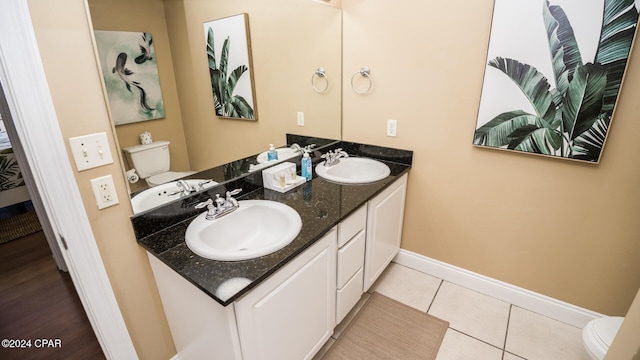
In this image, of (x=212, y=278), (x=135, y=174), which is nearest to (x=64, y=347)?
(x=135, y=174)

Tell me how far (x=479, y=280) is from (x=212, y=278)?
73.5 inches

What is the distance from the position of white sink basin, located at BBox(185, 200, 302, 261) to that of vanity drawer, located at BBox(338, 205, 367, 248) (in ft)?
0.83

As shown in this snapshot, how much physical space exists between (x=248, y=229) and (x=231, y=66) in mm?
891

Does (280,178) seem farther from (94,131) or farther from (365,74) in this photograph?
(365,74)

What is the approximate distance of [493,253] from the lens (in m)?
2.00

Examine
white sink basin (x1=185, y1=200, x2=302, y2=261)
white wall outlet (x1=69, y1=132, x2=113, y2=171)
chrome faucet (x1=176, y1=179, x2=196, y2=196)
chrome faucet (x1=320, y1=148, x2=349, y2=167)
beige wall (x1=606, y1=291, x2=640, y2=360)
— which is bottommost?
beige wall (x1=606, y1=291, x2=640, y2=360)

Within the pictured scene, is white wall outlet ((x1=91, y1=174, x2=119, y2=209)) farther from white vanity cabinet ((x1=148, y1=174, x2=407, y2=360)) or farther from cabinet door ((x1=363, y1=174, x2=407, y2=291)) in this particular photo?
cabinet door ((x1=363, y1=174, x2=407, y2=291))

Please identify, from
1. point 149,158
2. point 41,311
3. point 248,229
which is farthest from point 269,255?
point 41,311

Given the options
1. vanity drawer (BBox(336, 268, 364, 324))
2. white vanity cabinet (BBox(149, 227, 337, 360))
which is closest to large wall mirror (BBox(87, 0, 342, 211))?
white vanity cabinet (BBox(149, 227, 337, 360))

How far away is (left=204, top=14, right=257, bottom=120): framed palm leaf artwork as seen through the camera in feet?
5.05

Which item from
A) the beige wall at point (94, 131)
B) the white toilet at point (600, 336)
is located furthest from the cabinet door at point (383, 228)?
the beige wall at point (94, 131)

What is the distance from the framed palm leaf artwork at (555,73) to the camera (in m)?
1.37

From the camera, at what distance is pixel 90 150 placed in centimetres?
110

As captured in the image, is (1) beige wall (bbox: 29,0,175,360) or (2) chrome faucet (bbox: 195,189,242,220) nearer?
(1) beige wall (bbox: 29,0,175,360)
